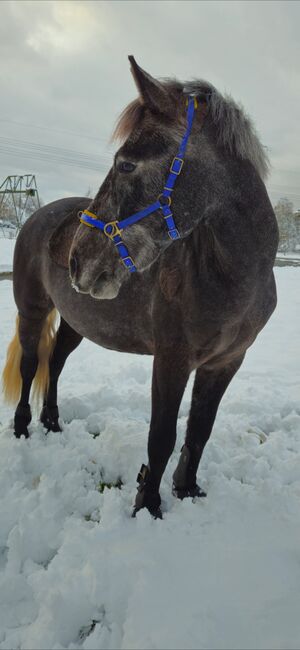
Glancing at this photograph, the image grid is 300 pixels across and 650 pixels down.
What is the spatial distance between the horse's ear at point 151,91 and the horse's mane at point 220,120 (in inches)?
2.7

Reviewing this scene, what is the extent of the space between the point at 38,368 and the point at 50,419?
457mm

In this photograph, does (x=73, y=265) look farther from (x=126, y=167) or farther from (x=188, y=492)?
(x=188, y=492)

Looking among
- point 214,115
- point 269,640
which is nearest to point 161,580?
point 269,640

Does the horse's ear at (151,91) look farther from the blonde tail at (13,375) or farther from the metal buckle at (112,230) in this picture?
the blonde tail at (13,375)

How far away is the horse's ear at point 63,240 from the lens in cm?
221

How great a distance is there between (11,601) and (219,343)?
4.78 feet

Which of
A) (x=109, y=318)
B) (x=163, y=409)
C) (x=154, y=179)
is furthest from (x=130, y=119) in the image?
(x=163, y=409)

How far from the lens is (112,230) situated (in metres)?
1.48

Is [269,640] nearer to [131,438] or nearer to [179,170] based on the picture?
[131,438]

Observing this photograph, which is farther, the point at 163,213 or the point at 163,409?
the point at 163,409

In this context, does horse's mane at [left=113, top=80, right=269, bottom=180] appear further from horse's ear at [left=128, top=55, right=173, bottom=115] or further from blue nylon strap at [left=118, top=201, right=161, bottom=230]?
blue nylon strap at [left=118, top=201, right=161, bottom=230]

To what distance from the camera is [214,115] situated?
1.54 metres

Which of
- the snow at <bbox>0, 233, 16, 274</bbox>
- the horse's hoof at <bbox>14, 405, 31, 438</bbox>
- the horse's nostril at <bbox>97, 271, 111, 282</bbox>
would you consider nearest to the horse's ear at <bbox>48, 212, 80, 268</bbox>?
the horse's nostril at <bbox>97, 271, 111, 282</bbox>

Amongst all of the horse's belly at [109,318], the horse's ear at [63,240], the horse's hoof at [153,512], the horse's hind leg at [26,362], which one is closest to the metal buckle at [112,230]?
the horse's belly at [109,318]
